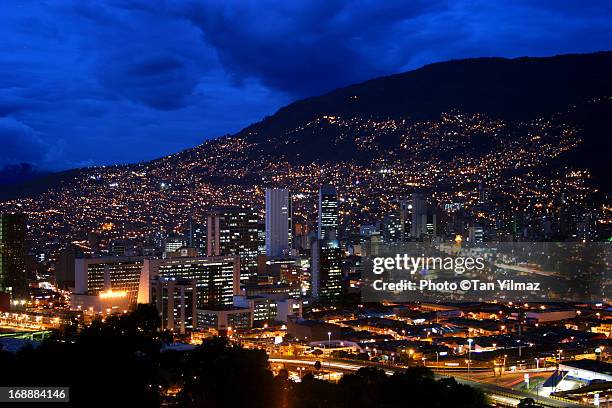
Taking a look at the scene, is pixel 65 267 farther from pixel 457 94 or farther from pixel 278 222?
pixel 457 94

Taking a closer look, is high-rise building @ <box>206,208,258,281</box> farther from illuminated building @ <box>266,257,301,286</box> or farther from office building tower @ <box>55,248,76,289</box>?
office building tower @ <box>55,248,76,289</box>

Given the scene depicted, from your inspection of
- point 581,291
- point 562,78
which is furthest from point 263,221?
point 562,78

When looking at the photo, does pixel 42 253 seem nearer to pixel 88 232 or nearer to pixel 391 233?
pixel 88 232

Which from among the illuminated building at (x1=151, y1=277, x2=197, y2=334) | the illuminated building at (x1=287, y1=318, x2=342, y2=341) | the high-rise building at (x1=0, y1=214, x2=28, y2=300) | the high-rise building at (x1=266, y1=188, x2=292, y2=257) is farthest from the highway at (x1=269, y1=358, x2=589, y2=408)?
the high-rise building at (x1=266, y1=188, x2=292, y2=257)

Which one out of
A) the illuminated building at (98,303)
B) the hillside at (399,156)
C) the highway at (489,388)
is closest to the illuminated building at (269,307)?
the illuminated building at (98,303)

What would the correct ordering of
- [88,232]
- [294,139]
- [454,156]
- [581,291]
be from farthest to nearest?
[294,139] → [454,156] → [88,232] → [581,291]

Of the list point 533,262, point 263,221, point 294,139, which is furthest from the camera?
point 294,139

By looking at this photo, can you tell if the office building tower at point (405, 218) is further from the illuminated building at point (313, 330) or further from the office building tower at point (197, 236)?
the illuminated building at point (313, 330)
